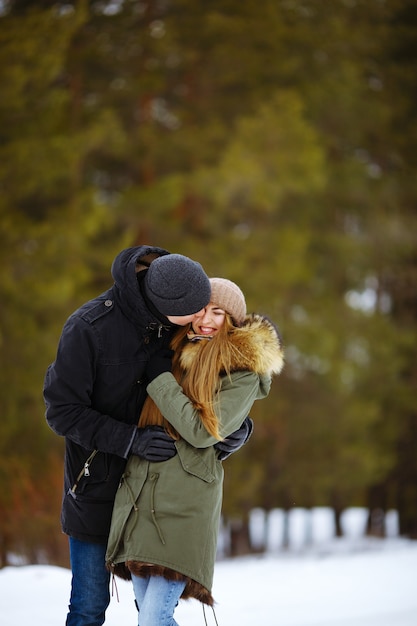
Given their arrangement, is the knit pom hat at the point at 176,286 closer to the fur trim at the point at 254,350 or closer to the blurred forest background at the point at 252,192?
the fur trim at the point at 254,350

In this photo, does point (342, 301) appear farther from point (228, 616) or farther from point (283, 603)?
point (228, 616)

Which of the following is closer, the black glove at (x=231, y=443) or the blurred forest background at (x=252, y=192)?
the black glove at (x=231, y=443)

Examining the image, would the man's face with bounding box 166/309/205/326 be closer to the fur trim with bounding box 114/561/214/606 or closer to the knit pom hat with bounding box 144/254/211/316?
the knit pom hat with bounding box 144/254/211/316

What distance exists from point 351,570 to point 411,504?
23.6ft

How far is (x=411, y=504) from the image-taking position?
14539 mm

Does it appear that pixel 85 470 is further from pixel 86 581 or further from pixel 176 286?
pixel 176 286

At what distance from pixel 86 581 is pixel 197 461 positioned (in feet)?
2.04

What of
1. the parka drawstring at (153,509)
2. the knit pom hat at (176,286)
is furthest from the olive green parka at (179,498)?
the knit pom hat at (176,286)

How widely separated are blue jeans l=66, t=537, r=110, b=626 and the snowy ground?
0.81 meters

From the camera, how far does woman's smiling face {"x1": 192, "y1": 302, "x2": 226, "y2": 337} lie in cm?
282

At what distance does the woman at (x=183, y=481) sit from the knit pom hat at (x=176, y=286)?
0.18 metres

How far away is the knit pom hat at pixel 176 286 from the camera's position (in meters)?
2.59

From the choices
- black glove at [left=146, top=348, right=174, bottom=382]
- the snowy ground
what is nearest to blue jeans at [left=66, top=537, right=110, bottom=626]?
black glove at [left=146, top=348, right=174, bottom=382]

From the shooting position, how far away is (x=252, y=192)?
459 inches
